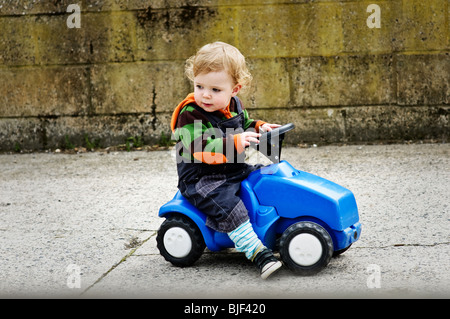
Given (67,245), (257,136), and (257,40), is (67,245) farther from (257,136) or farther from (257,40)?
(257,40)

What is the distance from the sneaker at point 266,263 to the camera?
273cm

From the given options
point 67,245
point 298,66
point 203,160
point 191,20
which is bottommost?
point 67,245

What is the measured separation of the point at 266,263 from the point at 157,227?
3.60 ft

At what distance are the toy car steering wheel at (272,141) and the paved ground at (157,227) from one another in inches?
20.8

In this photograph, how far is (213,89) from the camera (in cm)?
291

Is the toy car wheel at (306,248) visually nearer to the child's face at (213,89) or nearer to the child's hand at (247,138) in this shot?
the child's hand at (247,138)

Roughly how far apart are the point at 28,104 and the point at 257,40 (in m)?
2.19

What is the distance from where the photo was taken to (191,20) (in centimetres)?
583

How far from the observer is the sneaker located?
2.73 meters

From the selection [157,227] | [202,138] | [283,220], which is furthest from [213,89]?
[157,227]

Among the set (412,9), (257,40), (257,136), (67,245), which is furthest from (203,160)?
(412,9)

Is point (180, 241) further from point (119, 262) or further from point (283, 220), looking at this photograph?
point (283, 220)

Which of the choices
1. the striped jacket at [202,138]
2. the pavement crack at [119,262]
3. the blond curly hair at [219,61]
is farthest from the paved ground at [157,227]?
the blond curly hair at [219,61]

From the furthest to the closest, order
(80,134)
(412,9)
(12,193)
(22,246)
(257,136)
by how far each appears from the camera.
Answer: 1. (80,134)
2. (412,9)
3. (12,193)
4. (22,246)
5. (257,136)
